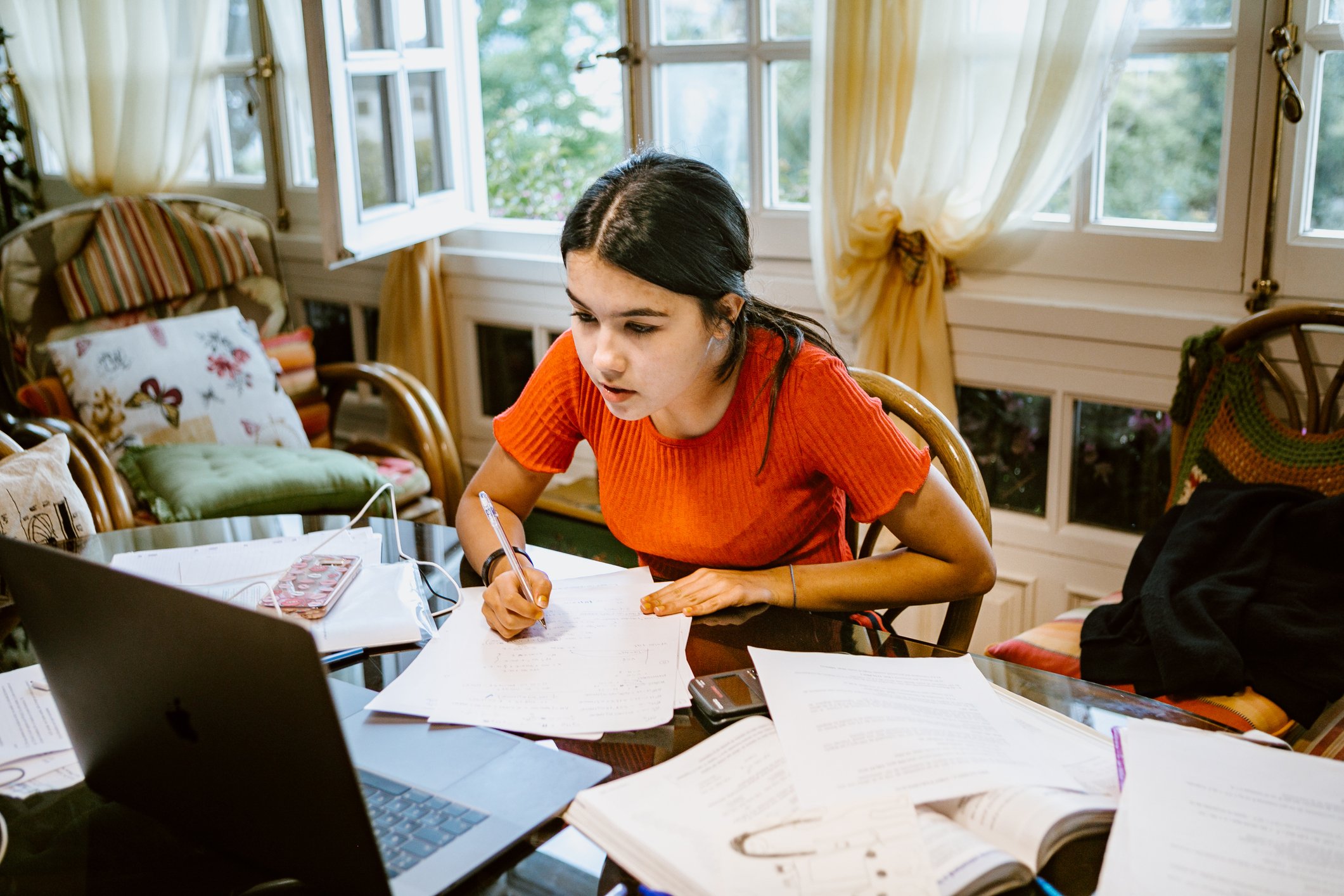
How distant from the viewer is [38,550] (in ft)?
2.72

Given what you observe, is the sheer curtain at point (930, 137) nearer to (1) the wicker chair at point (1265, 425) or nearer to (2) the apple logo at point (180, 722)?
(1) the wicker chair at point (1265, 425)

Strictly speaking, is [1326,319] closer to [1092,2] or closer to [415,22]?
[1092,2]

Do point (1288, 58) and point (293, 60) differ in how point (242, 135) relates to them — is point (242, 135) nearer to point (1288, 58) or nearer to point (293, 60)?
point (293, 60)

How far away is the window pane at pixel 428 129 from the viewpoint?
2.80 meters

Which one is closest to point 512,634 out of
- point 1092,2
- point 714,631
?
point 714,631

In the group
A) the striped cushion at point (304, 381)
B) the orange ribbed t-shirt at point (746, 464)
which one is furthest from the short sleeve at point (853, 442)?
the striped cushion at point (304, 381)

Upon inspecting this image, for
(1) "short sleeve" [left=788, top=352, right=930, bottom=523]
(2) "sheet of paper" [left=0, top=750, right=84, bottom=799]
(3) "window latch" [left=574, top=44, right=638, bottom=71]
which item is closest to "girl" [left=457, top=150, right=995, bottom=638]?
(1) "short sleeve" [left=788, top=352, right=930, bottom=523]

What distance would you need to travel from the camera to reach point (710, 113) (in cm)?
266

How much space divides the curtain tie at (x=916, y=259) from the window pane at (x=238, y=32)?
6.91 ft

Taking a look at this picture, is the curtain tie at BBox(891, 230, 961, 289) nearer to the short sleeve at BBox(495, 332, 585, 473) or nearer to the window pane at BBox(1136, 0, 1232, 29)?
the window pane at BBox(1136, 0, 1232, 29)

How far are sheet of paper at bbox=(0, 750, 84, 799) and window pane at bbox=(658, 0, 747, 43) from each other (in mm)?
2032

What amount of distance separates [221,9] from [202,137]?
38 cm

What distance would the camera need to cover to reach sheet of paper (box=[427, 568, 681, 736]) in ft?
3.42

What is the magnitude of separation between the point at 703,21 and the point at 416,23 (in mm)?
680
